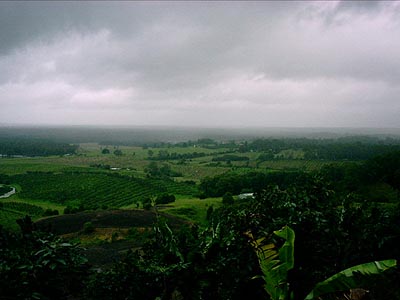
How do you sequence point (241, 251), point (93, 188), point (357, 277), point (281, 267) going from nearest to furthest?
point (357, 277)
point (281, 267)
point (241, 251)
point (93, 188)

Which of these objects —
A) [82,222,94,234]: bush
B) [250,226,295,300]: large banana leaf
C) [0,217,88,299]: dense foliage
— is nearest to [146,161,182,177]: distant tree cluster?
[82,222,94,234]: bush

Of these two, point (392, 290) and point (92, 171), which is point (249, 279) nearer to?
point (392, 290)

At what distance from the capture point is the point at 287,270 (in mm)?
5652

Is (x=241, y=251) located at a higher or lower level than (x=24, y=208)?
higher

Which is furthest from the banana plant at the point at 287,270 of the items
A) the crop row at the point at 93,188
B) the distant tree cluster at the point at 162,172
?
the distant tree cluster at the point at 162,172

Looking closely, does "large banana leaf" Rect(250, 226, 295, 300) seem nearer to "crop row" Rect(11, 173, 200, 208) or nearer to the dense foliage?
the dense foliage

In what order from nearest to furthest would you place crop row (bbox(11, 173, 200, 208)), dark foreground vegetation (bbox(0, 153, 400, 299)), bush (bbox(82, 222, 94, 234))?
dark foreground vegetation (bbox(0, 153, 400, 299)), bush (bbox(82, 222, 94, 234)), crop row (bbox(11, 173, 200, 208))

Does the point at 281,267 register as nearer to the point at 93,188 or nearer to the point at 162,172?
the point at 93,188

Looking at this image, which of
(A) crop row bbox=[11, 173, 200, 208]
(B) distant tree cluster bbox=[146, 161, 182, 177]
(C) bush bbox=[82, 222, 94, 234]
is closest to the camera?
(C) bush bbox=[82, 222, 94, 234]

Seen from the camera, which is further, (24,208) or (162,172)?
(162,172)

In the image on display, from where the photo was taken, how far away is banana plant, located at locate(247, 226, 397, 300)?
16.3 feet

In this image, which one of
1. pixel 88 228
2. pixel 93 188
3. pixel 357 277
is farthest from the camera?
pixel 93 188

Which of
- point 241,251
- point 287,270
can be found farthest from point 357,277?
point 241,251

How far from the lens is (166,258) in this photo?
23.6 ft
